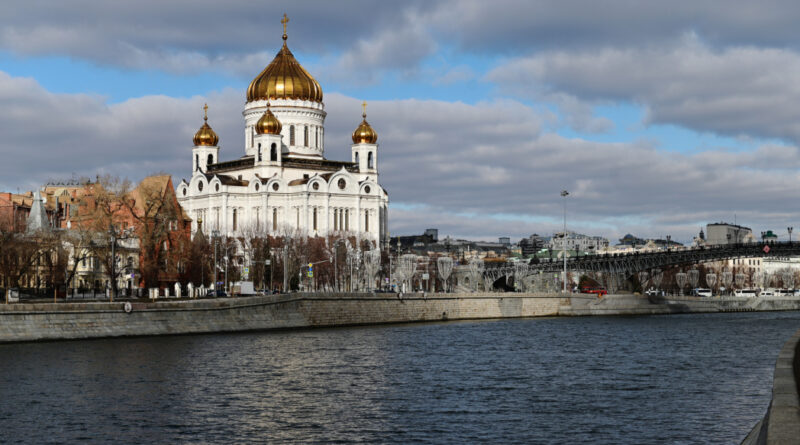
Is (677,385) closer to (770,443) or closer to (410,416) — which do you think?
(410,416)

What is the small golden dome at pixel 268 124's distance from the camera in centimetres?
12662

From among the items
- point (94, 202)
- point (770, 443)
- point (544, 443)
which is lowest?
point (544, 443)

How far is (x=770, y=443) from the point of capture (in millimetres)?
→ 11594

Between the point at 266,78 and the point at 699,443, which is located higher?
the point at 266,78

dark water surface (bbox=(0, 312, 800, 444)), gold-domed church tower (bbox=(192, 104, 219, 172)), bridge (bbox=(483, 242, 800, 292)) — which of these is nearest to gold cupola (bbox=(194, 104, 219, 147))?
gold-domed church tower (bbox=(192, 104, 219, 172))

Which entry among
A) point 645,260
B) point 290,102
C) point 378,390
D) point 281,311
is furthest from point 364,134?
point 378,390

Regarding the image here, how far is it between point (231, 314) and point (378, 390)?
80.5 feet

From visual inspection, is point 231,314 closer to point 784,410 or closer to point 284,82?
point 784,410

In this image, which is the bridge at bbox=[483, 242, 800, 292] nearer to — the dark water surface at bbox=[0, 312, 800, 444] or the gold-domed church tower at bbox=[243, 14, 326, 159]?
the gold-domed church tower at bbox=[243, 14, 326, 159]

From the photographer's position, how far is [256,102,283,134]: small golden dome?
127 metres

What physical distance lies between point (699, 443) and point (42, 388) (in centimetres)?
2012

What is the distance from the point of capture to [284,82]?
131 meters

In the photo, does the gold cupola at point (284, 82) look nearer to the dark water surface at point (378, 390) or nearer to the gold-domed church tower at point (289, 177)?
the gold-domed church tower at point (289, 177)

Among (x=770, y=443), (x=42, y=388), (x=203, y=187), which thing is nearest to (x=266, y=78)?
(x=203, y=187)
